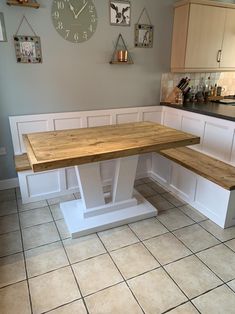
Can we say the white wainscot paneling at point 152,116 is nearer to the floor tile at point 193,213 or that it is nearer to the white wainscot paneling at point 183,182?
the white wainscot paneling at point 183,182

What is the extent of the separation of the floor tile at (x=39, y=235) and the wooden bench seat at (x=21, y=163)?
60 centimetres

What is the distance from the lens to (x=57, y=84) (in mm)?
2689

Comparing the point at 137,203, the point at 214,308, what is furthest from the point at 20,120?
the point at 214,308

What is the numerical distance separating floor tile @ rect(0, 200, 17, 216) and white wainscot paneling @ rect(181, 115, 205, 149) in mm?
2183

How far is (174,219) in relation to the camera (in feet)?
7.84

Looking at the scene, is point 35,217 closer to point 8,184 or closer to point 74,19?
point 8,184

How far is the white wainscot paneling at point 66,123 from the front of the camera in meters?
2.79

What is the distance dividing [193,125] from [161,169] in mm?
690

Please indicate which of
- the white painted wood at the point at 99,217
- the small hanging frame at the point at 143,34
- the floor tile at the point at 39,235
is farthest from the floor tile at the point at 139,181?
the small hanging frame at the point at 143,34

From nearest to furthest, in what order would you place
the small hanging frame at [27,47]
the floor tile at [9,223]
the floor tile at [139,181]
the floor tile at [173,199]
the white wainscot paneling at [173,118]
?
the floor tile at [9,223], the small hanging frame at [27,47], the floor tile at [173,199], the white wainscot paneling at [173,118], the floor tile at [139,181]

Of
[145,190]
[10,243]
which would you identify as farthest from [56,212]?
[145,190]

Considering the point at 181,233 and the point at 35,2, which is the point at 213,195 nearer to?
the point at 181,233

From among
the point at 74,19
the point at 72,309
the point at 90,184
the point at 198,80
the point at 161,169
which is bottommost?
the point at 72,309

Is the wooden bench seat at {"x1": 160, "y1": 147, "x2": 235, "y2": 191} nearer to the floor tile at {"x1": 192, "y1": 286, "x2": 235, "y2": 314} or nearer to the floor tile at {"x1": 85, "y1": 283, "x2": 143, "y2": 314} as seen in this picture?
the floor tile at {"x1": 192, "y1": 286, "x2": 235, "y2": 314}
